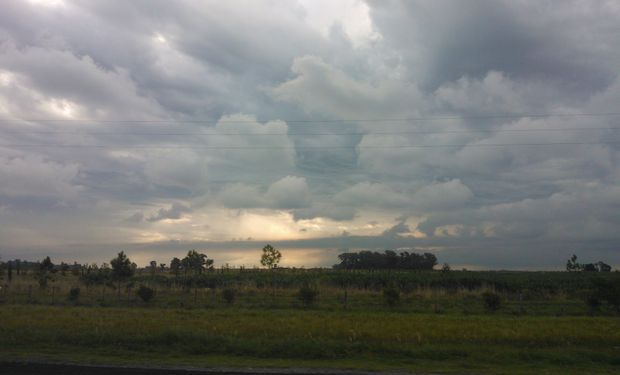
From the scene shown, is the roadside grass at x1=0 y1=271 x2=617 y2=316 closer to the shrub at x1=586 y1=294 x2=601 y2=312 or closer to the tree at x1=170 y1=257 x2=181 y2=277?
the shrub at x1=586 y1=294 x2=601 y2=312

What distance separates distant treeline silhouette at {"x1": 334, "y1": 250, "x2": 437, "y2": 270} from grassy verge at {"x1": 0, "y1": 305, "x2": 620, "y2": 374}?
349ft

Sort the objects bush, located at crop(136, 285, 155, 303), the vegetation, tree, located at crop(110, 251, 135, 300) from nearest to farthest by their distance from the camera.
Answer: the vegetation < bush, located at crop(136, 285, 155, 303) < tree, located at crop(110, 251, 135, 300)

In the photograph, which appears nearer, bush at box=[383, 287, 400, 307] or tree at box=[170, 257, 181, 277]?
bush at box=[383, 287, 400, 307]

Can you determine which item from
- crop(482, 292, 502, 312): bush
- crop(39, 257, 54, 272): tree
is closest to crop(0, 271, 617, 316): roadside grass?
crop(482, 292, 502, 312): bush

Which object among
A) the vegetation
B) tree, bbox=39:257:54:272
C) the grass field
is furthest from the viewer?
tree, bbox=39:257:54:272

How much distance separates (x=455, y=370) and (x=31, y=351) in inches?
596

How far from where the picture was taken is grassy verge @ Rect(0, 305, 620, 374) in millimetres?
18484

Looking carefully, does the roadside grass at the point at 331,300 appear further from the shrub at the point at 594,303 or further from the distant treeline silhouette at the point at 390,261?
the distant treeline silhouette at the point at 390,261

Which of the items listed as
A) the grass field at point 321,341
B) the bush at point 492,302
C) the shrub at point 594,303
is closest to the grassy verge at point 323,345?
the grass field at point 321,341

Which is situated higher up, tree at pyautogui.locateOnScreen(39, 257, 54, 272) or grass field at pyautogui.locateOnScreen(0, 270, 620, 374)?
tree at pyautogui.locateOnScreen(39, 257, 54, 272)

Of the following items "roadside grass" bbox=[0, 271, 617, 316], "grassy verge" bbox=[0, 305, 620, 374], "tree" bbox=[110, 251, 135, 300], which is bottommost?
"grassy verge" bbox=[0, 305, 620, 374]

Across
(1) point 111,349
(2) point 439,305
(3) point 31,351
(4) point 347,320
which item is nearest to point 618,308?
(2) point 439,305

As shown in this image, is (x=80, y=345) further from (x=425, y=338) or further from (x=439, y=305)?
(x=439, y=305)

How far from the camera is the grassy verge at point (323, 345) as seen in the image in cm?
1848
